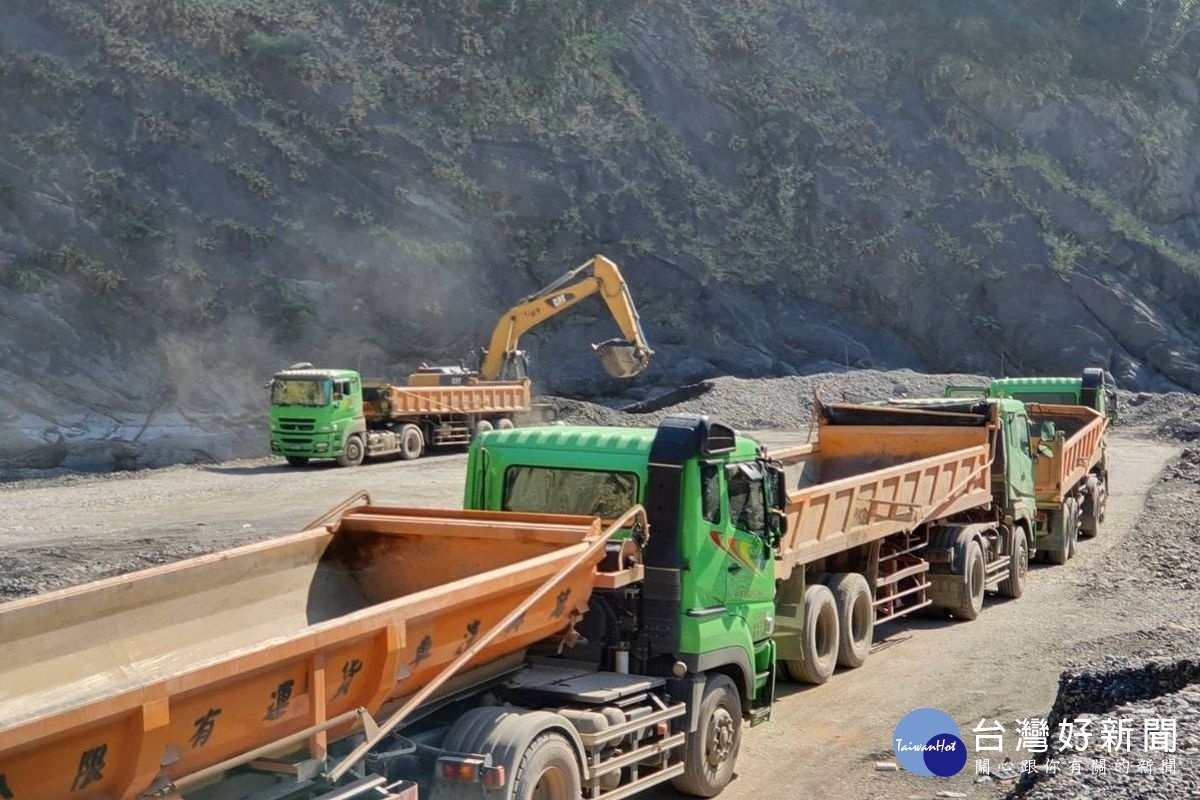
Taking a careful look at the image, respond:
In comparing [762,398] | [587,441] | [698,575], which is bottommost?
[698,575]

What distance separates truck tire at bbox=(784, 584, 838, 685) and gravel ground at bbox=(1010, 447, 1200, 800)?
6.41ft

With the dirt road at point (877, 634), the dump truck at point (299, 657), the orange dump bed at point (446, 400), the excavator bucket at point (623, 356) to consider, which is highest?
the excavator bucket at point (623, 356)

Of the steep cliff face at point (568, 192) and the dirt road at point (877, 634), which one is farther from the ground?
the steep cliff face at point (568, 192)

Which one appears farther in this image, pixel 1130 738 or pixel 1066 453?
pixel 1066 453

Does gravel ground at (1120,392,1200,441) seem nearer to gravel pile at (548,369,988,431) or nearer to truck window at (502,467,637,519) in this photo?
gravel pile at (548,369,988,431)

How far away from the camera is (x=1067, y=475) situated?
54.0ft

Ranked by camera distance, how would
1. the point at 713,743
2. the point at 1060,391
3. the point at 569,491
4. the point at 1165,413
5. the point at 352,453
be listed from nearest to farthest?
the point at 713,743 < the point at 569,491 < the point at 1060,391 < the point at 352,453 < the point at 1165,413

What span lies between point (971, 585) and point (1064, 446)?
4.28 metres

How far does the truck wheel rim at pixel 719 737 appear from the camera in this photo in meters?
7.54

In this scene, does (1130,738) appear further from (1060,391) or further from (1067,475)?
(1060,391)

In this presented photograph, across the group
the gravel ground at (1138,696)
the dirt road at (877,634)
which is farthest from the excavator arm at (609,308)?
the gravel ground at (1138,696)

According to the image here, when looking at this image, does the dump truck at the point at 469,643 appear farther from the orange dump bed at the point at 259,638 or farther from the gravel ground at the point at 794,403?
the gravel ground at the point at 794,403

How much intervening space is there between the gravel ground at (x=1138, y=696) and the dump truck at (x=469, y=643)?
6.71 ft

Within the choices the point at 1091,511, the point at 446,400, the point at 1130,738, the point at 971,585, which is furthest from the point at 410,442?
the point at 1130,738
